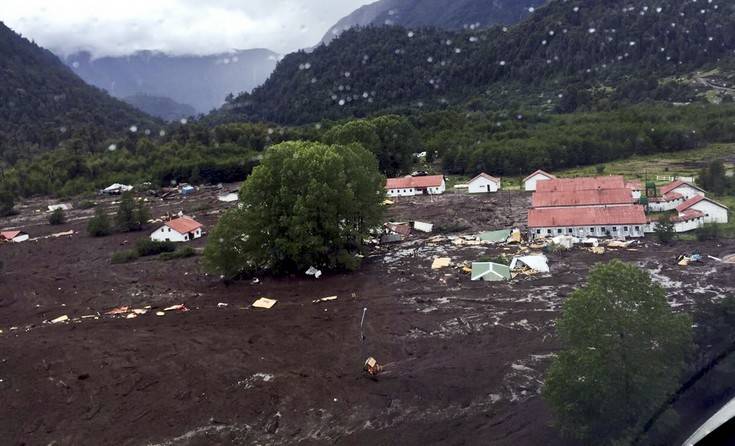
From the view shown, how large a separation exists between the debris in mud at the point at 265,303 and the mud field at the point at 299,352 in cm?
28

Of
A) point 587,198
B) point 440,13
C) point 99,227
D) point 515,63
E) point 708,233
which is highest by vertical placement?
point 440,13

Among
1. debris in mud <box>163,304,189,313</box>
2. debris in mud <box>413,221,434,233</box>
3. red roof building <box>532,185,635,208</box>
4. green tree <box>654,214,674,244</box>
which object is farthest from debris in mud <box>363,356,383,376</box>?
red roof building <box>532,185,635,208</box>

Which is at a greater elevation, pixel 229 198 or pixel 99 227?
pixel 99 227

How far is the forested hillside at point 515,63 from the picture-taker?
62.5m

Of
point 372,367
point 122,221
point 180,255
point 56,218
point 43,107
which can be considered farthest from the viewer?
point 43,107

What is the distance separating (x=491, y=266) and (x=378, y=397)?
7665 millimetres

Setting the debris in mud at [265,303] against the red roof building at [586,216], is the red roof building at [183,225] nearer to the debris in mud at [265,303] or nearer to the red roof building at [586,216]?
the debris in mud at [265,303]

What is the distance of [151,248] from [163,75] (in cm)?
15568

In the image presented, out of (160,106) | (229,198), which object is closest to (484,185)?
(229,198)

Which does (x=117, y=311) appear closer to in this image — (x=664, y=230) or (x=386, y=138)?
(x=664, y=230)

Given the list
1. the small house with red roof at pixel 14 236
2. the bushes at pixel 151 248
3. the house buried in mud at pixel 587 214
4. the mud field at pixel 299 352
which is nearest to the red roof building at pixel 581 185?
the house buried in mud at pixel 587 214

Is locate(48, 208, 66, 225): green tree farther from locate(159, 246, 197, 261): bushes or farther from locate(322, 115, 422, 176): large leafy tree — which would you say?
locate(322, 115, 422, 176): large leafy tree

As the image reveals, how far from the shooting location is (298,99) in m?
82.4

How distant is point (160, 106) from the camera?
142 metres
